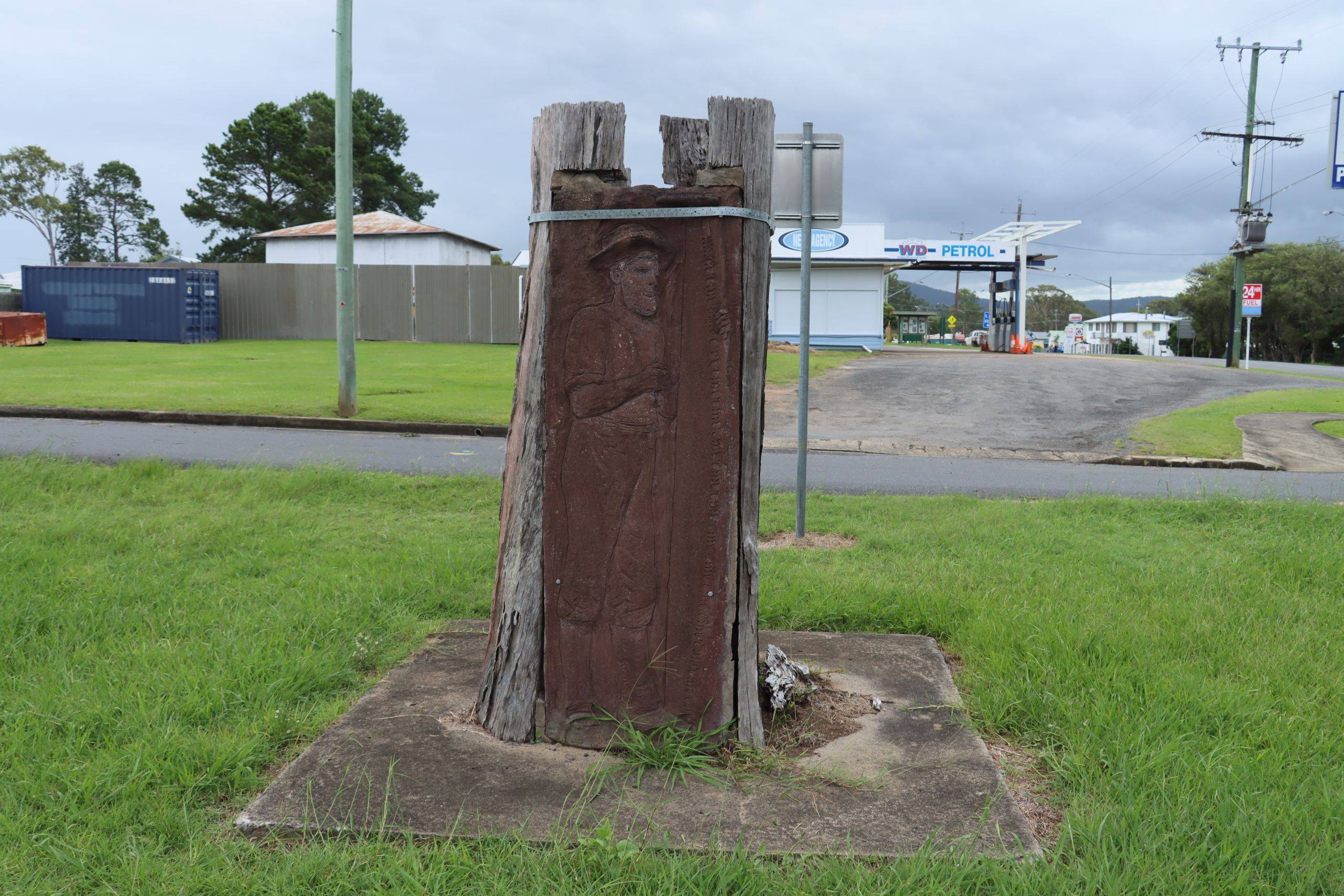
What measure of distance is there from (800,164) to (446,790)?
450 cm

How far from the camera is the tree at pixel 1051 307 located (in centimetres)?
12144

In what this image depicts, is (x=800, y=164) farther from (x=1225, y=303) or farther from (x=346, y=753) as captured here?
(x=1225, y=303)

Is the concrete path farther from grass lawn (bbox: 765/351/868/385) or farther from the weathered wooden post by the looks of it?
the weathered wooden post

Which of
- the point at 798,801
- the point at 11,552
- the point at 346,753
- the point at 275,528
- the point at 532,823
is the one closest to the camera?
the point at 532,823

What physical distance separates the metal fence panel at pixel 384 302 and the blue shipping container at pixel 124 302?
4.29 metres

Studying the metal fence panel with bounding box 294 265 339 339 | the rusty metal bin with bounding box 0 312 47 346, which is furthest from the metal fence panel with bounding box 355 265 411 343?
the rusty metal bin with bounding box 0 312 47 346

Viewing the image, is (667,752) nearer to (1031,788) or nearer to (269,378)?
(1031,788)

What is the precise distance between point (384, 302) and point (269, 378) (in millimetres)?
13969

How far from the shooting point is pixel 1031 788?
2.78 meters

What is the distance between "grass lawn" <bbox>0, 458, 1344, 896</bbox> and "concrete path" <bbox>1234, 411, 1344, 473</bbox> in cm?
533

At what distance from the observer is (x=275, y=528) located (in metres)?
5.70

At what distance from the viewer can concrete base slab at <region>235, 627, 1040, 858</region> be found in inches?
97.1

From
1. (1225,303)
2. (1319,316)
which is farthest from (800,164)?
(1225,303)

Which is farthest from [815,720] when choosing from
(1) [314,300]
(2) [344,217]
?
(1) [314,300]
